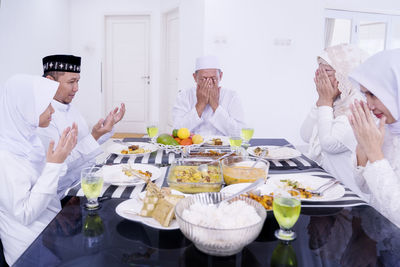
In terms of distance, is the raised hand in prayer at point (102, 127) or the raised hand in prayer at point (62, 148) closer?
the raised hand in prayer at point (62, 148)

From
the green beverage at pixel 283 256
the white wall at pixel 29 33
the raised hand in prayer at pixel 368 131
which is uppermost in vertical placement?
the white wall at pixel 29 33

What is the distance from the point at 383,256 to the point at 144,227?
65 centimetres

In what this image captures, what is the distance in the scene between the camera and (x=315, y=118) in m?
2.16

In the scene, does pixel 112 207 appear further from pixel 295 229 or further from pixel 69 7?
pixel 69 7

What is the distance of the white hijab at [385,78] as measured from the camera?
1.29 meters

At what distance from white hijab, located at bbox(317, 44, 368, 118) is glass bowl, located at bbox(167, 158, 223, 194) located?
3.57ft

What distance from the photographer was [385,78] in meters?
1.31

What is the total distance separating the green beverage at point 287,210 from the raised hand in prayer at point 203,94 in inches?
71.4

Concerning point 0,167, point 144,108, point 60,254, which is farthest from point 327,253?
point 144,108

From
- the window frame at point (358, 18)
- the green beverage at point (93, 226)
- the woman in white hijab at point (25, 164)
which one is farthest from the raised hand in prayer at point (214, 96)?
the window frame at point (358, 18)

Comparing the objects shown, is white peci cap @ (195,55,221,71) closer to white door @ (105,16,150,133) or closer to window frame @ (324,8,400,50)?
window frame @ (324,8,400,50)

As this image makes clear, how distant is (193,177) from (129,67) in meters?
5.87

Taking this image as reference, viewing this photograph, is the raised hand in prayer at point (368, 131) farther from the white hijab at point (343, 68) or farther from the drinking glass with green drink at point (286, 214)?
the white hijab at point (343, 68)

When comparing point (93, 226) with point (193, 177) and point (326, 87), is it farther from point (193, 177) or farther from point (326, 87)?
point (326, 87)
